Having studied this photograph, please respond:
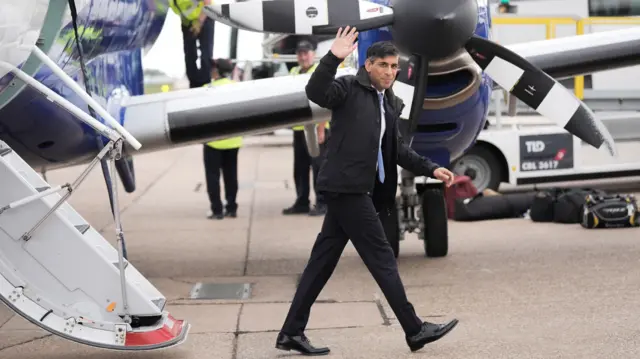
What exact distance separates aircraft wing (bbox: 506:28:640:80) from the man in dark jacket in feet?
10.2

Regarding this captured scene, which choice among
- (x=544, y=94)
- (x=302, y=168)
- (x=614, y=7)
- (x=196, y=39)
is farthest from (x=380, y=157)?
(x=614, y=7)

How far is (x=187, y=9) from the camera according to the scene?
10328mm

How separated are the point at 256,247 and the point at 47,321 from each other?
4983mm

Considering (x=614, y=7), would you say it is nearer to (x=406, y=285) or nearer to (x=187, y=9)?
(x=187, y=9)

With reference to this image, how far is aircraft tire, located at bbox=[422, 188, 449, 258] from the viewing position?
9.31 metres

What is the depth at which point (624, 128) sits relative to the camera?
527 inches

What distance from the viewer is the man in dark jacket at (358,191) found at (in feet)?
19.1

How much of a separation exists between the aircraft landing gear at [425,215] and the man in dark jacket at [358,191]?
130 inches

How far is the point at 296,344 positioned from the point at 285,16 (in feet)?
7.71

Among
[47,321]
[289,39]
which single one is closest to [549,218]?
[47,321]

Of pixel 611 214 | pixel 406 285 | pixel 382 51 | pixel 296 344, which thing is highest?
pixel 382 51

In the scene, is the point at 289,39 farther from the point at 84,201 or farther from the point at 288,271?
the point at 288,271

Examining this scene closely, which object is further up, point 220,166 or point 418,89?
point 418,89

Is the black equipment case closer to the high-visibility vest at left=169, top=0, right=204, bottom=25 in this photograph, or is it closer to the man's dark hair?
the high-visibility vest at left=169, top=0, right=204, bottom=25
